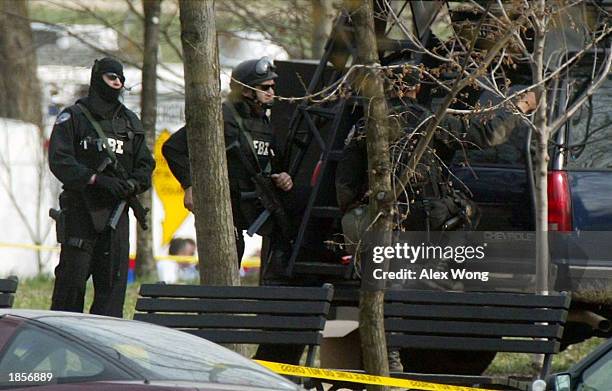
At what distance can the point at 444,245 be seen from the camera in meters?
9.51

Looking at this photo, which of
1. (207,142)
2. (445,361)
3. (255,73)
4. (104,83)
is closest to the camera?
(207,142)

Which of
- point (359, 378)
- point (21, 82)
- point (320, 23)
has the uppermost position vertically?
point (21, 82)

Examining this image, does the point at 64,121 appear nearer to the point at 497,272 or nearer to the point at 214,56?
the point at 214,56

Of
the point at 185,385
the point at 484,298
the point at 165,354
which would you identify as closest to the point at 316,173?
the point at 484,298

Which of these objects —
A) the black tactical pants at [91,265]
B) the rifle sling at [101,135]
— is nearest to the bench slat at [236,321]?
the black tactical pants at [91,265]

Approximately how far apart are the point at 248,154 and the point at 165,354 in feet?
14.1

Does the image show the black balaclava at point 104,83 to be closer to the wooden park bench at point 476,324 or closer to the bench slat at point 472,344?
the wooden park bench at point 476,324

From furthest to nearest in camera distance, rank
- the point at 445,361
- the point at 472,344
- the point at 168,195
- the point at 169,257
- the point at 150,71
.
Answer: the point at 169,257 < the point at 168,195 < the point at 150,71 < the point at 445,361 < the point at 472,344

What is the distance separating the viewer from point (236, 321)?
8.39 meters

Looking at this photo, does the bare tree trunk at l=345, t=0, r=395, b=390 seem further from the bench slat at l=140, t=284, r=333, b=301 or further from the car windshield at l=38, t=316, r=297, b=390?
the car windshield at l=38, t=316, r=297, b=390

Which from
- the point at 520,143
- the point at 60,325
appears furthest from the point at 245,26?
the point at 60,325

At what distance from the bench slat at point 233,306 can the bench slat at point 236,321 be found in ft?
0.13

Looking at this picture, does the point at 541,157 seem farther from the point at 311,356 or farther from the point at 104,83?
the point at 104,83

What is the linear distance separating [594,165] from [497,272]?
3.13ft
